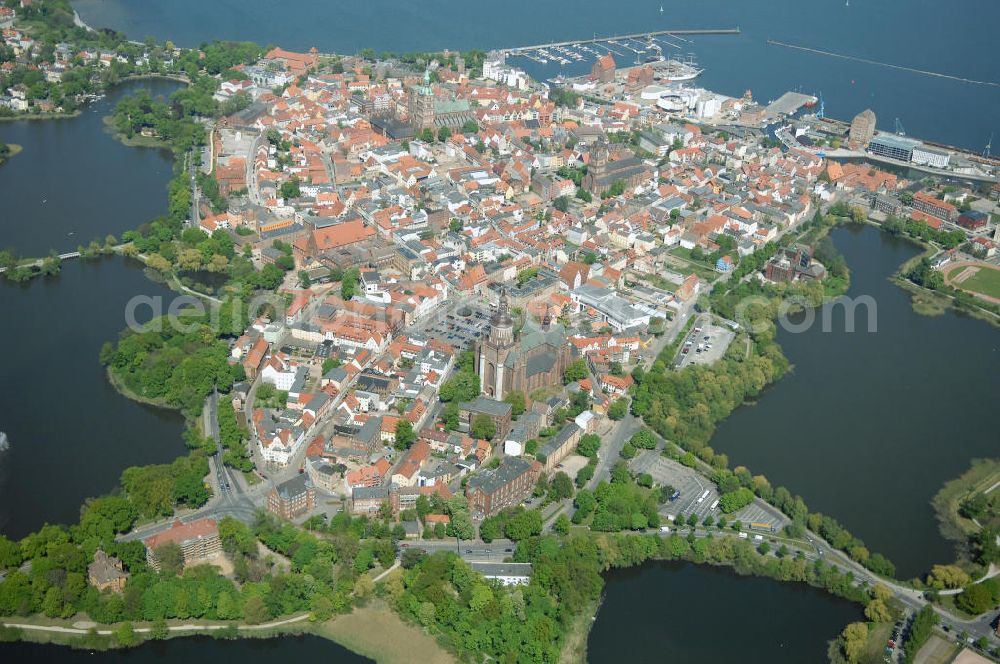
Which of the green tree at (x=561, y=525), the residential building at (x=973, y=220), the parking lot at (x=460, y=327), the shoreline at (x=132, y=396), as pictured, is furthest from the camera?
the residential building at (x=973, y=220)

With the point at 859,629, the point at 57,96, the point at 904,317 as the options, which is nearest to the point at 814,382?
the point at 904,317

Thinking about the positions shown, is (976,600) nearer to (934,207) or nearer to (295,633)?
(295,633)

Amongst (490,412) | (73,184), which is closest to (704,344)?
(490,412)

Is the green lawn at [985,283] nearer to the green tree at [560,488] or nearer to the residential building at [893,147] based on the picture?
the residential building at [893,147]

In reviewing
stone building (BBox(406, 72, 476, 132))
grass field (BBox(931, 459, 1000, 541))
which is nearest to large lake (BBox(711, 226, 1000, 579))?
grass field (BBox(931, 459, 1000, 541))

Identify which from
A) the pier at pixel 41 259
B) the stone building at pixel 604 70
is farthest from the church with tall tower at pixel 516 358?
the stone building at pixel 604 70

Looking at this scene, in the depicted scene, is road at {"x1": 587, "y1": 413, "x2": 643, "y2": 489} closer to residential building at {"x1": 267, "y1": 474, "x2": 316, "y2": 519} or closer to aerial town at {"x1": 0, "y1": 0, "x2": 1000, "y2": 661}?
aerial town at {"x1": 0, "y1": 0, "x2": 1000, "y2": 661}

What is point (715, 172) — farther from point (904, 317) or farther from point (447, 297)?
point (447, 297)

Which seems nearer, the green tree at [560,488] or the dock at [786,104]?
the green tree at [560,488]
